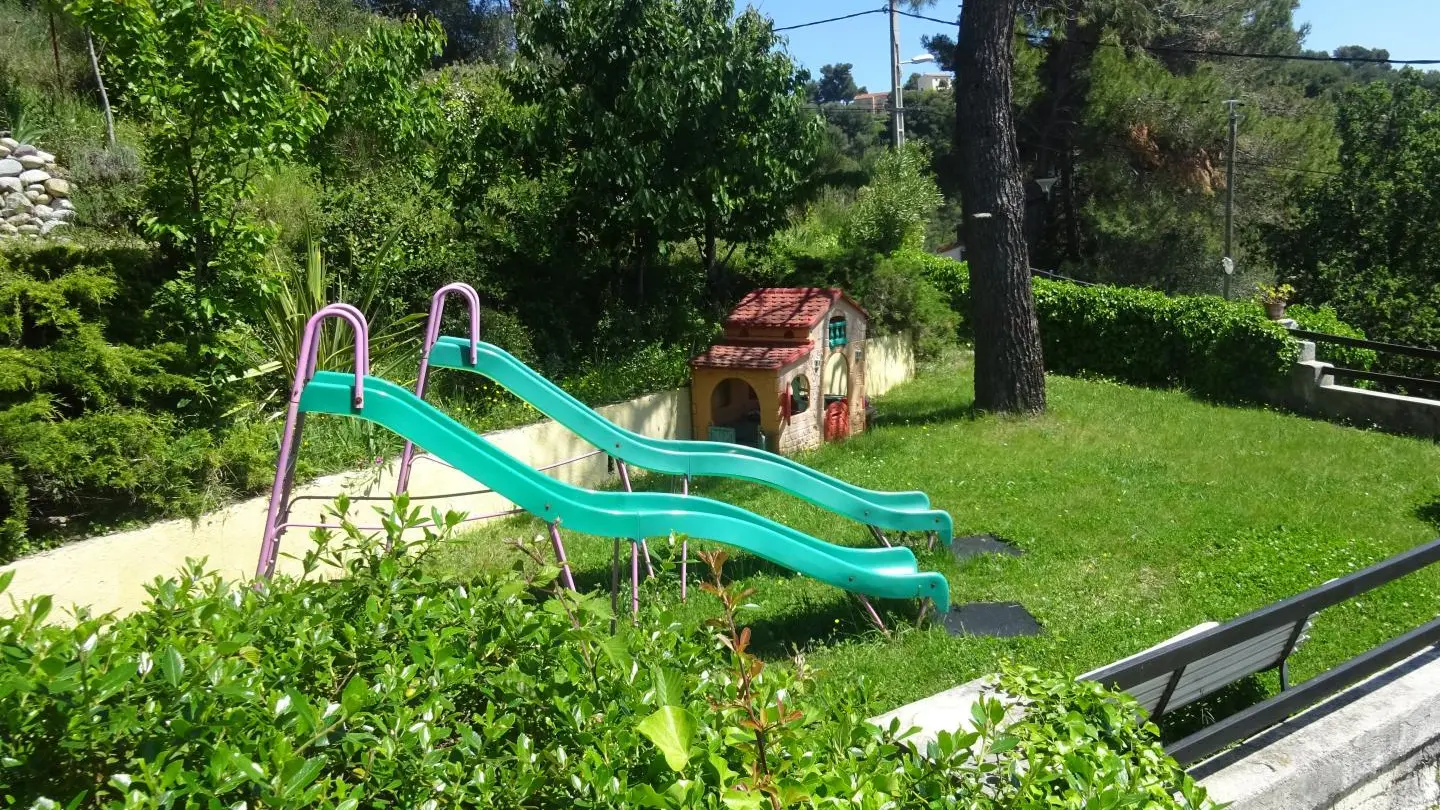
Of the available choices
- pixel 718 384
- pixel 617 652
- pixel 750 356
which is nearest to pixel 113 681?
pixel 617 652

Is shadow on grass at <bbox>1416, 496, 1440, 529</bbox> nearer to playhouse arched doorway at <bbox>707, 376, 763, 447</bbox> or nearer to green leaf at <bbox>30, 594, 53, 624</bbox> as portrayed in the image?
playhouse arched doorway at <bbox>707, 376, 763, 447</bbox>

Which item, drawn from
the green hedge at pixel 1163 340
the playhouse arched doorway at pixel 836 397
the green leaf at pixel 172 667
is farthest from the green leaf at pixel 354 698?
the green hedge at pixel 1163 340

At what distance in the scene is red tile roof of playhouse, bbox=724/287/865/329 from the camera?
9.88 metres

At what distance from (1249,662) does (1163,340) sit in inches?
384

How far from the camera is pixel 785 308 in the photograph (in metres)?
10.2

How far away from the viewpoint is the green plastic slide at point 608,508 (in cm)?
423

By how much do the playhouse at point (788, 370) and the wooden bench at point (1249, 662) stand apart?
5.80 meters

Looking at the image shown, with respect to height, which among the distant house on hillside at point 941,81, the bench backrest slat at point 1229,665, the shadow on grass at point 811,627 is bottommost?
the shadow on grass at point 811,627

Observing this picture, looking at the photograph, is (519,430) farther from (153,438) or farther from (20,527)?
(20,527)

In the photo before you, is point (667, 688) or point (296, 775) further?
point (667, 688)

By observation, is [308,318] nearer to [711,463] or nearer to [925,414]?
[711,463]

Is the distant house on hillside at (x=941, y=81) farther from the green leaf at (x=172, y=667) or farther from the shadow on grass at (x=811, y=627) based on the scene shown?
the green leaf at (x=172, y=667)

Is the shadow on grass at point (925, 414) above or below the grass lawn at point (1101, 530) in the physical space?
above

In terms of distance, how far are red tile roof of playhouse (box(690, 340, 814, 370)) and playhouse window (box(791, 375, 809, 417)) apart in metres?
0.41
